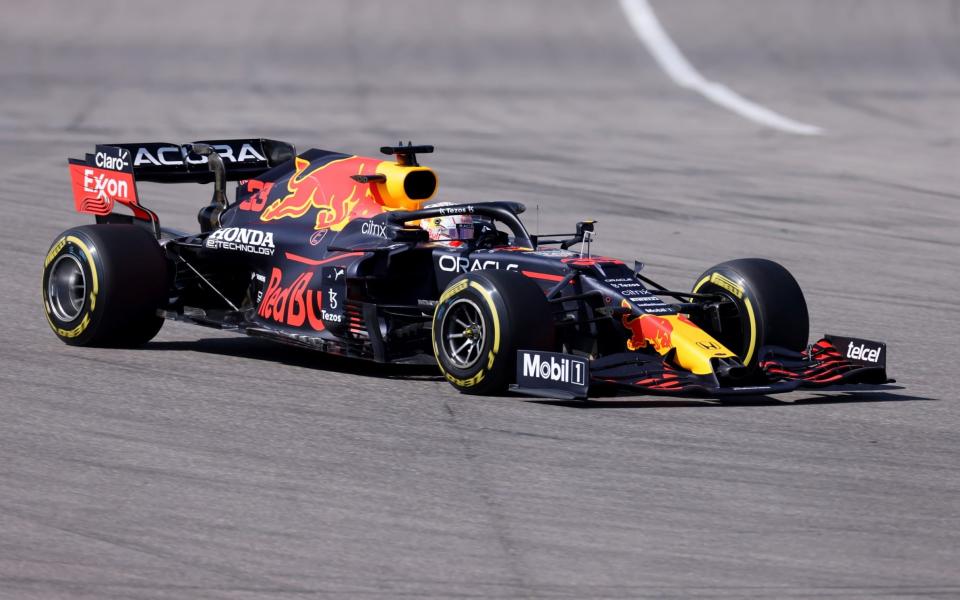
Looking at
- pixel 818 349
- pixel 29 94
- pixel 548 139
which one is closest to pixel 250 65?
pixel 29 94

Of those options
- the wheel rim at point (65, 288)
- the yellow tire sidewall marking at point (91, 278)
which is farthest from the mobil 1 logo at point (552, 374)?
the wheel rim at point (65, 288)

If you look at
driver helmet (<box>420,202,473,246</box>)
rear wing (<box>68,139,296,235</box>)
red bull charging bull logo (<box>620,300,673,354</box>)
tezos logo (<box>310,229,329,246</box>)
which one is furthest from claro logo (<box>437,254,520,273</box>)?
rear wing (<box>68,139,296,235</box>)

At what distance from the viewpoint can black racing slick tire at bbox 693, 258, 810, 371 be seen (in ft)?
36.7

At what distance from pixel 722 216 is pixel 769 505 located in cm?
1412

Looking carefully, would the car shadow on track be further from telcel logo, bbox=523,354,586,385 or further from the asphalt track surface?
telcel logo, bbox=523,354,586,385

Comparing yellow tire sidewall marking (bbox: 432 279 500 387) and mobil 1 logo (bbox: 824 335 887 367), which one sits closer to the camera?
yellow tire sidewall marking (bbox: 432 279 500 387)

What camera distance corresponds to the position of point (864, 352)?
1127 cm

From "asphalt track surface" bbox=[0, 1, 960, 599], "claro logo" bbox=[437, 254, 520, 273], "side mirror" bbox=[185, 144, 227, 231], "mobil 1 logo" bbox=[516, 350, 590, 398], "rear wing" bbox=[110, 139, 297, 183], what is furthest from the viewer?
"rear wing" bbox=[110, 139, 297, 183]

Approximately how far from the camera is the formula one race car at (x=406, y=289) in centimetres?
1037

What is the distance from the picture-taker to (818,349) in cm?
1145

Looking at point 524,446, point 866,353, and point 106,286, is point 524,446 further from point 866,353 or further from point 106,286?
point 106,286

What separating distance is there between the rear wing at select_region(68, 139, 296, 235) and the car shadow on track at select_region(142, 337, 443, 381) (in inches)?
42.6

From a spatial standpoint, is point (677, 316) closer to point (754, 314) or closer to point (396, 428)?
point (754, 314)

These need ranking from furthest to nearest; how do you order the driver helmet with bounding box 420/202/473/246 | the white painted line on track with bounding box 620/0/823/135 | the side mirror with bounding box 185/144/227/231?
the white painted line on track with bounding box 620/0/823/135, the side mirror with bounding box 185/144/227/231, the driver helmet with bounding box 420/202/473/246
